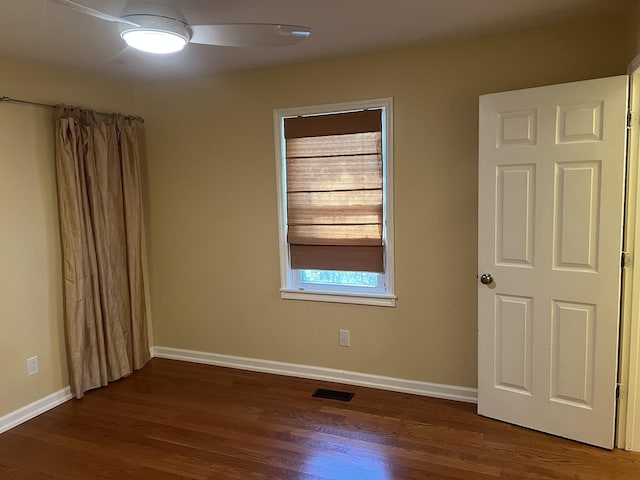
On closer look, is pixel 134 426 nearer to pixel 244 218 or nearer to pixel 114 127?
pixel 244 218

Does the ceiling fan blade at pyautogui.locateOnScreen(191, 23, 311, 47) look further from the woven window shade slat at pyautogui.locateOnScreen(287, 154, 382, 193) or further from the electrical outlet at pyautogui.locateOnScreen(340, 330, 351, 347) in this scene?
the electrical outlet at pyautogui.locateOnScreen(340, 330, 351, 347)

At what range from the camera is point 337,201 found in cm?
329

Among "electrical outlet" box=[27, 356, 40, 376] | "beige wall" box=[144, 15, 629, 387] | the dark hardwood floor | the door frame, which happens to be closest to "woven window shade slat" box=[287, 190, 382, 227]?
"beige wall" box=[144, 15, 629, 387]

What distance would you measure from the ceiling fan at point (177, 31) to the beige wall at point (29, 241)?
149cm

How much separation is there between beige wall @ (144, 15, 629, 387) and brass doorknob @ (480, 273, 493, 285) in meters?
0.22

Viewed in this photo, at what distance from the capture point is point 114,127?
3496 mm

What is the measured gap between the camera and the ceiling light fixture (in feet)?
6.11

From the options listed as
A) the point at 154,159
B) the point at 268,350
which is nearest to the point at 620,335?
the point at 268,350

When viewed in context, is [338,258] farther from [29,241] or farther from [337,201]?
[29,241]

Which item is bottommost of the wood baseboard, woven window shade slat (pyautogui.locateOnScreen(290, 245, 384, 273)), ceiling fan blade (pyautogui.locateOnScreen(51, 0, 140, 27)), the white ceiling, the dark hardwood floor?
the dark hardwood floor

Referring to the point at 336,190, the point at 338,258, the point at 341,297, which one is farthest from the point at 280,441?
the point at 336,190

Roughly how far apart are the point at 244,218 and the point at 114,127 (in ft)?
4.02

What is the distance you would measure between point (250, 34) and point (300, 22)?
0.64 metres

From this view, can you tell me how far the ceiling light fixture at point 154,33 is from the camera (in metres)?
1.86
